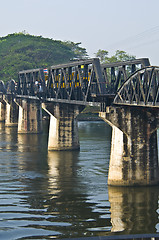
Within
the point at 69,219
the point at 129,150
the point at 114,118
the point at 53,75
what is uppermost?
the point at 53,75

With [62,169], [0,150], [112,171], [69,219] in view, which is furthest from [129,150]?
[0,150]

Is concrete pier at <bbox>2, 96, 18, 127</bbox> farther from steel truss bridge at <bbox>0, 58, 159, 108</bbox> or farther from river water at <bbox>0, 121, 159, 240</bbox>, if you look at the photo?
river water at <bbox>0, 121, 159, 240</bbox>

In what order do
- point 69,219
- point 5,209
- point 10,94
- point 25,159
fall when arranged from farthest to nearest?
point 10,94 < point 25,159 < point 5,209 < point 69,219

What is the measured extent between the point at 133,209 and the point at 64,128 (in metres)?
35.3

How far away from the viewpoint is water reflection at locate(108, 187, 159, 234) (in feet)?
119

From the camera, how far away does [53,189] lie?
49188mm

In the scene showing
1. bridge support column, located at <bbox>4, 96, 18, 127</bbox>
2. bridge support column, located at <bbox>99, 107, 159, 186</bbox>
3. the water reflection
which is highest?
bridge support column, located at <bbox>4, 96, 18, 127</bbox>

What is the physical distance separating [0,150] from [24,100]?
27.9 metres

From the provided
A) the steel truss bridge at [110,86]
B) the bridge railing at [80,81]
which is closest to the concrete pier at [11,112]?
the steel truss bridge at [110,86]

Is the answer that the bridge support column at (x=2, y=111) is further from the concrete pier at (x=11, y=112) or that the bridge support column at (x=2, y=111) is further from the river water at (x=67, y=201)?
the river water at (x=67, y=201)

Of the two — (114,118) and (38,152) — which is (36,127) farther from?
(114,118)

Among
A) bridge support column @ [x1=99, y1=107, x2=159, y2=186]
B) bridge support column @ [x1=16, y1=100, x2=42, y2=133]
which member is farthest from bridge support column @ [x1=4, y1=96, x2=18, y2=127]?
bridge support column @ [x1=99, y1=107, x2=159, y2=186]

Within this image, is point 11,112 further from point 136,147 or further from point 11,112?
point 136,147

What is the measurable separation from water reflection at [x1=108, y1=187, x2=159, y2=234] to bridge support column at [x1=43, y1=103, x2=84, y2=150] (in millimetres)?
28092
